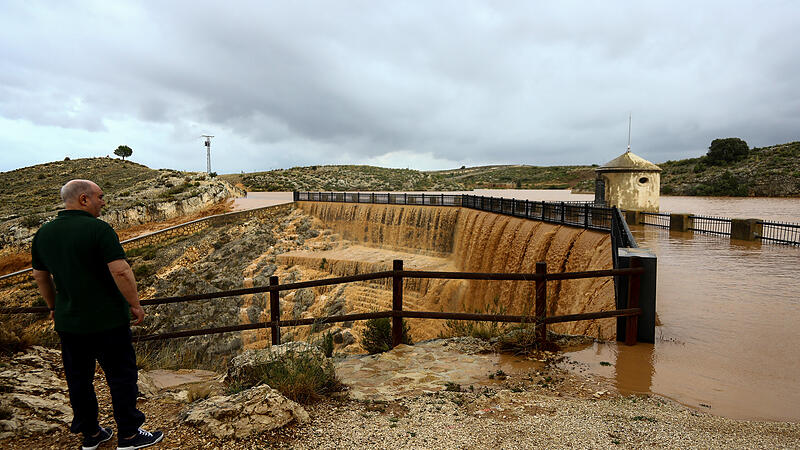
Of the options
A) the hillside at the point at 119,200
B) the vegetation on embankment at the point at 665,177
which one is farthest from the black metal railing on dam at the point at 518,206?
the vegetation on embankment at the point at 665,177

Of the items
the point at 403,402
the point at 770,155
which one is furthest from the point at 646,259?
the point at 770,155

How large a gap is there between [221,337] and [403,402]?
2388cm

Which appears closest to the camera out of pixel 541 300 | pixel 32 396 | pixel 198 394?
pixel 32 396

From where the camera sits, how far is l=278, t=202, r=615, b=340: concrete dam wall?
11.3 metres

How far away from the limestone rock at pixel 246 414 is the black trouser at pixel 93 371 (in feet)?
1.80

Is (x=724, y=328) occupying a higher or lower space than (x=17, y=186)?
lower

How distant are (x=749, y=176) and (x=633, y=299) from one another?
67.2 m

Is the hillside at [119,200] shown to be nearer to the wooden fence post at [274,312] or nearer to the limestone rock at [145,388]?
the limestone rock at [145,388]

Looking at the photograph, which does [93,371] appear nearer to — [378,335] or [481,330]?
[378,335]

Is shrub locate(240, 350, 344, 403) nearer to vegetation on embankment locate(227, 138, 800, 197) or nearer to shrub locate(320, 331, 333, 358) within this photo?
shrub locate(320, 331, 333, 358)

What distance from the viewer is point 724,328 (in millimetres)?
6781

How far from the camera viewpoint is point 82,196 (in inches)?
124

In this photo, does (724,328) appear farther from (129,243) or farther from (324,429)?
(129,243)

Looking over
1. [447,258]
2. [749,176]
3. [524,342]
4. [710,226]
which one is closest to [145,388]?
[524,342]
